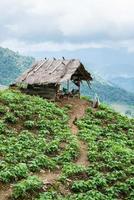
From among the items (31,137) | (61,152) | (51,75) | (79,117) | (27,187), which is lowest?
(27,187)

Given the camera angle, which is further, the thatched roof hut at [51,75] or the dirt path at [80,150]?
the thatched roof hut at [51,75]

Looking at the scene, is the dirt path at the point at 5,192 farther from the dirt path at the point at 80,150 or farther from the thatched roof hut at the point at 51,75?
the thatched roof hut at the point at 51,75

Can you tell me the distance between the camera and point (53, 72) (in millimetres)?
54344

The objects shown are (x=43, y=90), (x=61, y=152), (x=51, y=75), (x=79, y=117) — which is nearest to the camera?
(x=61, y=152)

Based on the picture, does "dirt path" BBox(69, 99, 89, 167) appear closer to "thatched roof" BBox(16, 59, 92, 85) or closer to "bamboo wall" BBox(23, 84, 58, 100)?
"bamboo wall" BBox(23, 84, 58, 100)

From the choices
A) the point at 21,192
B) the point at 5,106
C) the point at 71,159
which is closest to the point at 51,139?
the point at 71,159

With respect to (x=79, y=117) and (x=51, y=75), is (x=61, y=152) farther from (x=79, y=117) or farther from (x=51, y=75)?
(x=51, y=75)

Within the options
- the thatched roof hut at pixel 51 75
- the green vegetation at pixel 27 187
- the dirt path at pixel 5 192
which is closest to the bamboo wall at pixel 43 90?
the thatched roof hut at pixel 51 75

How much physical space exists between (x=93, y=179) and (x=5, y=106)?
16262mm

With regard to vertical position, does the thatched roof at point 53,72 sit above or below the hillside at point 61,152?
above

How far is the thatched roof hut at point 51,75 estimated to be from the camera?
172 feet

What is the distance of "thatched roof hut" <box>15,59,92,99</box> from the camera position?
5247 centimetres

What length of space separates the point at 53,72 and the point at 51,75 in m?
0.81

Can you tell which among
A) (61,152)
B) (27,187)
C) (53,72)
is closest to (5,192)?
(27,187)
